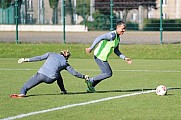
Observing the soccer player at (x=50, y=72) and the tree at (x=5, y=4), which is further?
the tree at (x=5, y=4)

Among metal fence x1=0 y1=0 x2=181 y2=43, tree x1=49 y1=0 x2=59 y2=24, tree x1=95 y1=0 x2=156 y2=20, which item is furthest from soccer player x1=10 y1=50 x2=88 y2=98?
tree x1=49 y1=0 x2=59 y2=24

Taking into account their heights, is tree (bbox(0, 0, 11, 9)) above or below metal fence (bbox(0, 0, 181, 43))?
above

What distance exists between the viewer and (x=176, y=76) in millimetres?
Answer: 18500

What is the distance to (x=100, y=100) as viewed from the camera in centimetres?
1247

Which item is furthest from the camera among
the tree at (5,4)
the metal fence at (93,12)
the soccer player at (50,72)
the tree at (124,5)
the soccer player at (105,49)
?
the tree at (5,4)

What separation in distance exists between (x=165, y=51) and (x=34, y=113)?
17657 mm

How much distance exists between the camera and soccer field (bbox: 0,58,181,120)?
10453mm

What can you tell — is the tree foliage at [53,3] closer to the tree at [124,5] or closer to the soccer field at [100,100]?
the tree at [124,5]

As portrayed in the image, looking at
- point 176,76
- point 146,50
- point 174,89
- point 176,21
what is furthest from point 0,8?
point 174,89

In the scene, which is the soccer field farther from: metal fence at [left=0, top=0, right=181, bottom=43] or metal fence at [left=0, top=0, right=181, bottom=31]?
metal fence at [left=0, top=0, right=181, bottom=31]

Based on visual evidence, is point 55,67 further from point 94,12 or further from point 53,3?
point 53,3

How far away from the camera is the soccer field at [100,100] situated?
412 inches

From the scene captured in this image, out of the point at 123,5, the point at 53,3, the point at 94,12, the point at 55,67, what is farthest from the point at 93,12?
the point at 55,67

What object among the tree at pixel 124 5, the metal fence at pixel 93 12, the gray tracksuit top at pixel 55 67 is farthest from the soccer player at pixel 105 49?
the tree at pixel 124 5
